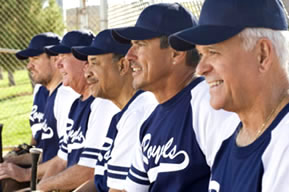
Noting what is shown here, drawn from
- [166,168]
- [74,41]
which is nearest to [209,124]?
[166,168]

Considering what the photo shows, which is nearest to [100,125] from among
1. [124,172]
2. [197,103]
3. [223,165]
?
[124,172]

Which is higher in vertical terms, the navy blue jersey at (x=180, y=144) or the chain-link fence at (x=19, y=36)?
the navy blue jersey at (x=180, y=144)

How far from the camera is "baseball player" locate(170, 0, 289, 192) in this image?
66.5 inches

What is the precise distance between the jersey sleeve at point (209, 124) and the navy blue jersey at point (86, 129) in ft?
3.49

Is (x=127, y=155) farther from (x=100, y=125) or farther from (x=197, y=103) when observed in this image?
(x=197, y=103)

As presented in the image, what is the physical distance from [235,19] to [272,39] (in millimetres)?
139

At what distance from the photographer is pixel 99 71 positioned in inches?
132

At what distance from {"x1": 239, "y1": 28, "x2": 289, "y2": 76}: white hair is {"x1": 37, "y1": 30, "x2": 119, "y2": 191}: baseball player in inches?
64.9

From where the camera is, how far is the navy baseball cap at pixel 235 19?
5.65 feet

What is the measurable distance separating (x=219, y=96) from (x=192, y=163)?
1.73 ft

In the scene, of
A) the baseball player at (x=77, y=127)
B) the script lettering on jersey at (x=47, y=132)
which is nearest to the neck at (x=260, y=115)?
the baseball player at (x=77, y=127)

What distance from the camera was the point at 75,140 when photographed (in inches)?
146

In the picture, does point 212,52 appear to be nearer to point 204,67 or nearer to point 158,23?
point 204,67

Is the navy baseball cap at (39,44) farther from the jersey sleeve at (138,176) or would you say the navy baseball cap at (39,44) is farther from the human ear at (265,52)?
the human ear at (265,52)
